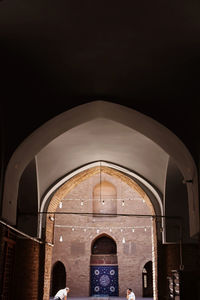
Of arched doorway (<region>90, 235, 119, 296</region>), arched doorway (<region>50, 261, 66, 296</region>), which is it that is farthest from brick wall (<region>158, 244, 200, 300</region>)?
arched doorway (<region>50, 261, 66, 296</region>)

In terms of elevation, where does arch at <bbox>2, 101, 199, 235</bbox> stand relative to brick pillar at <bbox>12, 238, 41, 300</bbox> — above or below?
above

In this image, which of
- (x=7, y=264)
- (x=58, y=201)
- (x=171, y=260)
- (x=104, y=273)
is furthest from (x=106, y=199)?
(x=7, y=264)

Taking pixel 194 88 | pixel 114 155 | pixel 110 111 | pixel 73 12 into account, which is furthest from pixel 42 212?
pixel 73 12

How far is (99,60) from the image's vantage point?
19.0ft

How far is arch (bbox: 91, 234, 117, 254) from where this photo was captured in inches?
874

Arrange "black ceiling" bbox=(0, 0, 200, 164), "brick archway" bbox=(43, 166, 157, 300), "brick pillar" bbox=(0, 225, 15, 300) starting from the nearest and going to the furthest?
1. "black ceiling" bbox=(0, 0, 200, 164)
2. "brick pillar" bbox=(0, 225, 15, 300)
3. "brick archway" bbox=(43, 166, 157, 300)

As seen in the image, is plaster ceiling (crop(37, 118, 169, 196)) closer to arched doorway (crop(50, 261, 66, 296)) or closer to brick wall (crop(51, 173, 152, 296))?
brick wall (crop(51, 173, 152, 296))

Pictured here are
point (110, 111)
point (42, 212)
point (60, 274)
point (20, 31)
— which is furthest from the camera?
point (60, 274)

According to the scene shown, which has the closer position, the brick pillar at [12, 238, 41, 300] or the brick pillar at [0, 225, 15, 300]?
the brick pillar at [0, 225, 15, 300]

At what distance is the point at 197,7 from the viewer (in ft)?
15.3

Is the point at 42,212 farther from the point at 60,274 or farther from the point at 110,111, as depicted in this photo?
the point at 60,274

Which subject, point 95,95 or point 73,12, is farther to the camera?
point 95,95

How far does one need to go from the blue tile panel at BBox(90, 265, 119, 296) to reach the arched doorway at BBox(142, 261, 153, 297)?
60.9 inches

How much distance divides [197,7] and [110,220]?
61.6 feet
